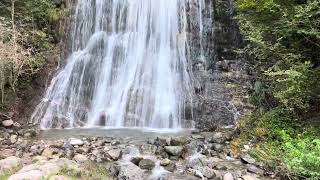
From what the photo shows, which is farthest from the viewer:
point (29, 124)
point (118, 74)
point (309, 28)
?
point (118, 74)

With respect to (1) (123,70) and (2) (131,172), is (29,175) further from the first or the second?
(1) (123,70)

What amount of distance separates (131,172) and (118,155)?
3.56 feet

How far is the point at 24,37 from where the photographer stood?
39.4ft

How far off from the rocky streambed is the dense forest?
2.02ft

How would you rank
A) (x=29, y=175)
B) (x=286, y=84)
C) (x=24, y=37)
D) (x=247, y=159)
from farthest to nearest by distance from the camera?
(x=24, y=37) < (x=286, y=84) < (x=247, y=159) < (x=29, y=175)

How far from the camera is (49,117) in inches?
Result: 466

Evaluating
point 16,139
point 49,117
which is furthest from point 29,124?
point 16,139

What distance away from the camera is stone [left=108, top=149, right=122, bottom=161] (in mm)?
8656

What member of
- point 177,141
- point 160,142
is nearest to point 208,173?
point 177,141

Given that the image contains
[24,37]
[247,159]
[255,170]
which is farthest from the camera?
[24,37]

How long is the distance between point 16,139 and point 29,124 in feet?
5.02

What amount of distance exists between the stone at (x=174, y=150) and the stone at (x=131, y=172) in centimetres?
111

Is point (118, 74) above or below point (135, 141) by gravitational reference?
above

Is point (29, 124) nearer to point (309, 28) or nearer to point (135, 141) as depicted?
point (135, 141)
